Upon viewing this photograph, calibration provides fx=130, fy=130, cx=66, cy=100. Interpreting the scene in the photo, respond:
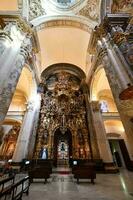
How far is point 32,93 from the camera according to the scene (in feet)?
39.1

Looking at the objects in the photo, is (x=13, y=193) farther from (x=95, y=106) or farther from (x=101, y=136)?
(x=95, y=106)

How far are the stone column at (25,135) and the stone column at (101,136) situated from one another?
537 centimetres

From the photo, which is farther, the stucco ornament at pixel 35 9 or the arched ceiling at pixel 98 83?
the arched ceiling at pixel 98 83

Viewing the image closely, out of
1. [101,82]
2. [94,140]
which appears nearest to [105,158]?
[94,140]

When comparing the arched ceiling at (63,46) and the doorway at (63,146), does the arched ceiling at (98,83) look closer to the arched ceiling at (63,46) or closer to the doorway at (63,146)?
the arched ceiling at (63,46)

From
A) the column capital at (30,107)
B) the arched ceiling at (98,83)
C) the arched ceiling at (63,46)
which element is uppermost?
the arched ceiling at (63,46)

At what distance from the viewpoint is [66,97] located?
44.5 ft

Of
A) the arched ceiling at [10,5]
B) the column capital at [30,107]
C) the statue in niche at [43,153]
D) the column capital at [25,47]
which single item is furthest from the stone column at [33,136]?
the arched ceiling at [10,5]

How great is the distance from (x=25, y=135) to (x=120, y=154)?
9838 mm

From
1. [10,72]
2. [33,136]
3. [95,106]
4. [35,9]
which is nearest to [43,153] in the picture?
[33,136]

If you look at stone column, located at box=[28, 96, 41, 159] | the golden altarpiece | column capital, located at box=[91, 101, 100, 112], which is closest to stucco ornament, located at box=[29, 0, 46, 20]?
the golden altarpiece

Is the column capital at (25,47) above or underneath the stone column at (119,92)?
above

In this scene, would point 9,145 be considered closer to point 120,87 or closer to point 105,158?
point 105,158

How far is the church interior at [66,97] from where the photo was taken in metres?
5.25
